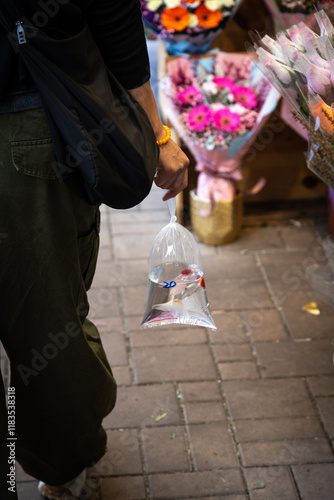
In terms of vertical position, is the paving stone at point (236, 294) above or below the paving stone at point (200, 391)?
below

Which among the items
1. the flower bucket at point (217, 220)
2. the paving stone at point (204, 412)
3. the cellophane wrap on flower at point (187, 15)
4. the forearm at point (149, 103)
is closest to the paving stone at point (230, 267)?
the flower bucket at point (217, 220)

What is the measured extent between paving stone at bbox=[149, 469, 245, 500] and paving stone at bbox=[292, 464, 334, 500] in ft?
0.62

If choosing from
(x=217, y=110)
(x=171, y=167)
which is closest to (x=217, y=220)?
(x=217, y=110)

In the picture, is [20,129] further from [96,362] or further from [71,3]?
[96,362]

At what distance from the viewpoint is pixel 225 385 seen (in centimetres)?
247

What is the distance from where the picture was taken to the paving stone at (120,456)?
2105mm

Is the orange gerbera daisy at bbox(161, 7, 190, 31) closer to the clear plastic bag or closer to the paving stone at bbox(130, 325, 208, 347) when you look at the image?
the paving stone at bbox(130, 325, 208, 347)

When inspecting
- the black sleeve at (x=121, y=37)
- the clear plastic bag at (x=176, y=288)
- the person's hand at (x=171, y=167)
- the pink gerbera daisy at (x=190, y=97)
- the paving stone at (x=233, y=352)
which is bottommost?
the paving stone at (x=233, y=352)

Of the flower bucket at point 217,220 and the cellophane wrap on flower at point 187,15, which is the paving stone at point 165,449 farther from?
the cellophane wrap on flower at point 187,15

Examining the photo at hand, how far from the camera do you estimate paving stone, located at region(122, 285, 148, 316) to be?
2906 millimetres

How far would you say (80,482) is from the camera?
2.00 m

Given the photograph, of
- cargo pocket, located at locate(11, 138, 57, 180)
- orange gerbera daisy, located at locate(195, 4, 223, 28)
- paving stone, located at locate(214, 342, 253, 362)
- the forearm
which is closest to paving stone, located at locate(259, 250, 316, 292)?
paving stone, located at locate(214, 342, 253, 362)

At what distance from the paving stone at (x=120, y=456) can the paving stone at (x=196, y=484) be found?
9 centimetres

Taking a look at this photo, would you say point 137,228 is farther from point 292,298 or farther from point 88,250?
point 88,250
